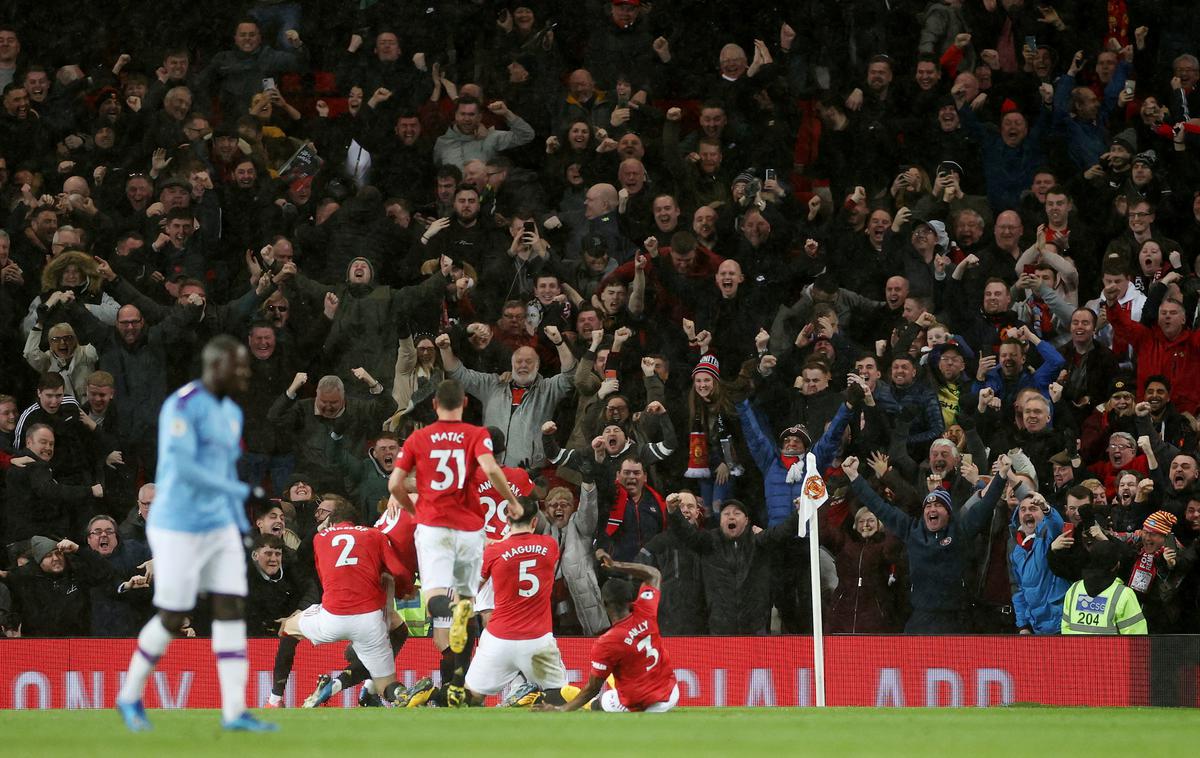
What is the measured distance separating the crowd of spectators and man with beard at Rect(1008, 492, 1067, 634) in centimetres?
4

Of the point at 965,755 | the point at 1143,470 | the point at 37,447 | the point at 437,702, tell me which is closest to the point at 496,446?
the point at 437,702

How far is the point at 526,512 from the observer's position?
1445 cm

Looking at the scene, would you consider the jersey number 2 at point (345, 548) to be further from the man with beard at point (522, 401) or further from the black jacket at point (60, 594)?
the black jacket at point (60, 594)

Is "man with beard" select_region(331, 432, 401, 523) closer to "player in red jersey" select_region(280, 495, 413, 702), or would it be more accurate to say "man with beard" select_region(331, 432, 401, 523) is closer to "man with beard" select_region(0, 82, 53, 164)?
"player in red jersey" select_region(280, 495, 413, 702)

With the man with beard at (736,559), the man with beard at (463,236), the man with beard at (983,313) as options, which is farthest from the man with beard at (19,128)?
the man with beard at (983,313)

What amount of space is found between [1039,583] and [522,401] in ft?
18.5

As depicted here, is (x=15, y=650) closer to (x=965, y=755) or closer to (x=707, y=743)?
(x=707, y=743)

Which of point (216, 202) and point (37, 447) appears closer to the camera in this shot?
point (37, 447)

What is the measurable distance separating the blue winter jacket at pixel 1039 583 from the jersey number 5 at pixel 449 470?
18.4ft

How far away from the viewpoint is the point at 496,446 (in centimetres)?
1644

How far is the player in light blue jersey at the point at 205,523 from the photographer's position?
8867 millimetres

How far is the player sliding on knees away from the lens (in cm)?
1311

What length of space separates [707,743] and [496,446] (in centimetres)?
697

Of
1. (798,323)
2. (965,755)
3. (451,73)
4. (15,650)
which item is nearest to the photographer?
(965,755)
